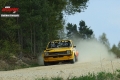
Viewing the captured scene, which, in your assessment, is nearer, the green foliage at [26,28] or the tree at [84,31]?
the green foliage at [26,28]

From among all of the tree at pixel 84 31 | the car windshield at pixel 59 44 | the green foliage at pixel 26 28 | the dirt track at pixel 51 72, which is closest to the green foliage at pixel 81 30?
the tree at pixel 84 31

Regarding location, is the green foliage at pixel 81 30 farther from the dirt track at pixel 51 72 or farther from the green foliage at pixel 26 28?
the dirt track at pixel 51 72

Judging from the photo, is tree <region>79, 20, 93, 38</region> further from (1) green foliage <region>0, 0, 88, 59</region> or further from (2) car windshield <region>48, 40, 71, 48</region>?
(2) car windshield <region>48, 40, 71, 48</region>

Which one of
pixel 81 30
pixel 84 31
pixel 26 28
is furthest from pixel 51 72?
pixel 81 30

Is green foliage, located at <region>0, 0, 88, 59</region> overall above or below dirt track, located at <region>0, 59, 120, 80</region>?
above

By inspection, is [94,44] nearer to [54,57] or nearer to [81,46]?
[81,46]

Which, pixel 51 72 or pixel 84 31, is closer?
pixel 51 72

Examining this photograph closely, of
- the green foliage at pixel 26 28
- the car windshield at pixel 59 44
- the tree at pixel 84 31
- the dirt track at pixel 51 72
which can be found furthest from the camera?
the tree at pixel 84 31

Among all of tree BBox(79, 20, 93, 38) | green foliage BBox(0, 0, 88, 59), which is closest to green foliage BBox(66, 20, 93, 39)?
tree BBox(79, 20, 93, 38)

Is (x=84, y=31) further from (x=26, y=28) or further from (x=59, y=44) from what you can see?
(x=59, y=44)

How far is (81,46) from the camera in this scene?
42188 mm

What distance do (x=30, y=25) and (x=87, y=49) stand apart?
1176 centimetres

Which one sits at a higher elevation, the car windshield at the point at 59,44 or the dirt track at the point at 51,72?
the car windshield at the point at 59,44

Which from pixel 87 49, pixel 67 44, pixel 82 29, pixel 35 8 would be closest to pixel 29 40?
pixel 35 8
